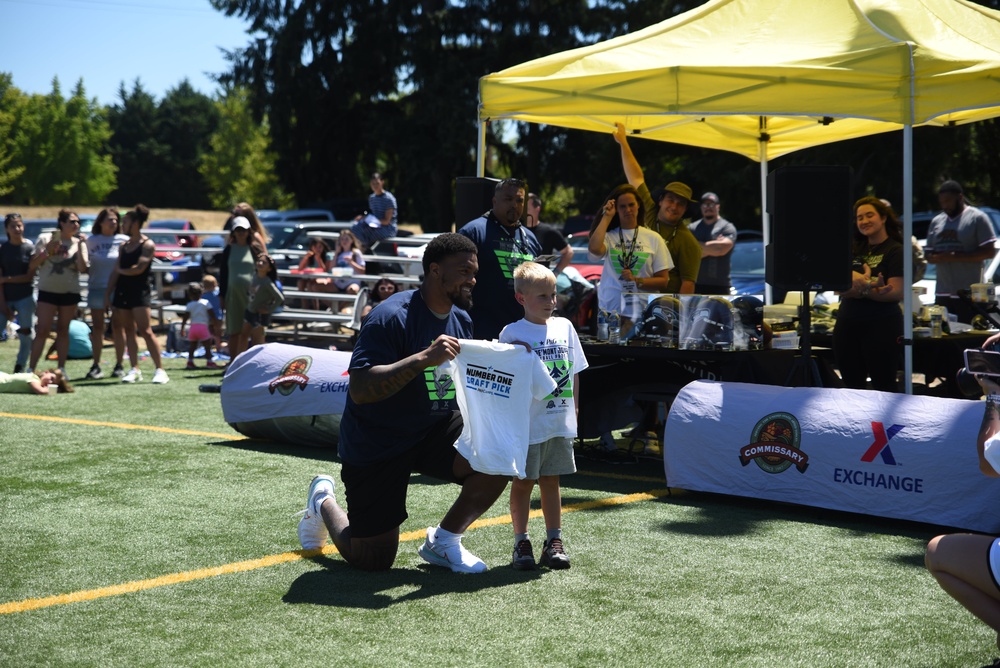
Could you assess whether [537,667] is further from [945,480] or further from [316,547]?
[945,480]

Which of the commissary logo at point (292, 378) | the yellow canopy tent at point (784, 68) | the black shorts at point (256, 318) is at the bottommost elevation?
the commissary logo at point (292, 378)

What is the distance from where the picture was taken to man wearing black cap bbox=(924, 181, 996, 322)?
1151cm

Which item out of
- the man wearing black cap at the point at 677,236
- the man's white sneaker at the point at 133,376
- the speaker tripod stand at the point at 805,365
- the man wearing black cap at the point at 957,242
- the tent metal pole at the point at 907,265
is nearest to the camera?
the tent metal pole at the point at 907,265

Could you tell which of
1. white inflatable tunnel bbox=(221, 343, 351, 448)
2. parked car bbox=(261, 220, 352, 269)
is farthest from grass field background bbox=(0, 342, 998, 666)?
parked car bbox=(261, 220, 352, 269)

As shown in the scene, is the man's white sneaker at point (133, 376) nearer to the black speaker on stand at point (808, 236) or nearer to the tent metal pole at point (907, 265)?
the black speaker on stand at point (808, 236)

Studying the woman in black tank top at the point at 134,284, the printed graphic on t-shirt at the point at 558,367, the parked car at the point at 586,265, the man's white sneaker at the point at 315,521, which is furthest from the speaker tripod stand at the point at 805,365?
the woman in black tank top at the point at 134,284

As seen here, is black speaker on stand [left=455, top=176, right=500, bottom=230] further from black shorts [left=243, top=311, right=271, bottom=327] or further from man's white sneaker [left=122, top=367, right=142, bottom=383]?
man's white sneaker [left=122, top=367, right=142, bottom=383]

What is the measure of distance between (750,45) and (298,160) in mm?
29767

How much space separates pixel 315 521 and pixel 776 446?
8.73 ft

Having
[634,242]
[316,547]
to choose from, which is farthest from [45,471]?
[634,242]

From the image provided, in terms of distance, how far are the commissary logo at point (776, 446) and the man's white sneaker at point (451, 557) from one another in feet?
6.82

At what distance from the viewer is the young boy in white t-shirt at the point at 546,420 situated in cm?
529

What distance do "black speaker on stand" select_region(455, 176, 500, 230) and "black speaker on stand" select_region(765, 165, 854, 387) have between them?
82.7 inches

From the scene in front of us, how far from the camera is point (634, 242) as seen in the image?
28.2ft
